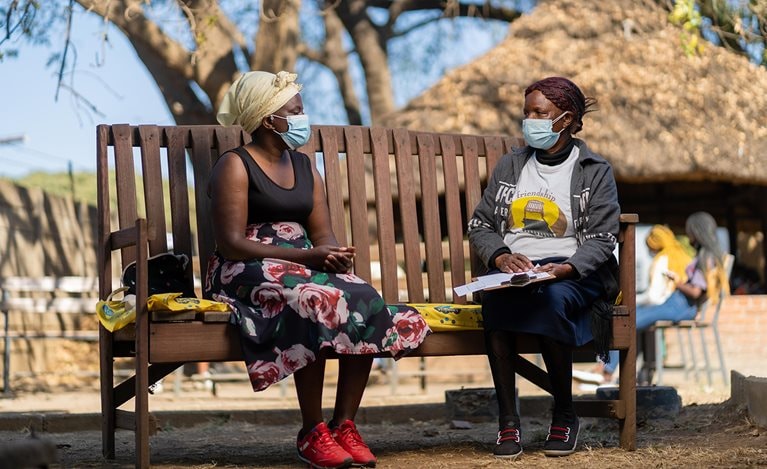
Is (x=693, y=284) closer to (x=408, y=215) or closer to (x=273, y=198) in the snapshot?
(x=408, y=215)

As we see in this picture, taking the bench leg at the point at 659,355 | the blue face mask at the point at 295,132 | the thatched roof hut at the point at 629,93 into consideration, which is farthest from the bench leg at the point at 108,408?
the thatched roof hut at the point at 629,93

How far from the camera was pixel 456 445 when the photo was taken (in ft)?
17.1

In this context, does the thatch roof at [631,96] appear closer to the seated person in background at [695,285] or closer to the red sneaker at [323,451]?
the seated person in background at [695,285]

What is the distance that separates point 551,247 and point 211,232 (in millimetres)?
1433

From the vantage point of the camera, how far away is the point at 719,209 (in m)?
18.4

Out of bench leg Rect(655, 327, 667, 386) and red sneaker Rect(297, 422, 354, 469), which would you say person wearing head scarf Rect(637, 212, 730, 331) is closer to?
bench leg Rect(655, 327, 667, 386)

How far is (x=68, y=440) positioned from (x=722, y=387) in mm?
6782

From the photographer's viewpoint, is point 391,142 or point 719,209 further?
point 719,209

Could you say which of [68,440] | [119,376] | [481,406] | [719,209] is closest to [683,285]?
[481,406]

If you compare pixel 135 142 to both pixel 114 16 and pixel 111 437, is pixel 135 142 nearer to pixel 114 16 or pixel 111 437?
Result: pixel 111 437

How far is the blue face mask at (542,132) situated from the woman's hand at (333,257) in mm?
1003

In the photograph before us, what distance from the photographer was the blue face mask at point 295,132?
473 centimetres

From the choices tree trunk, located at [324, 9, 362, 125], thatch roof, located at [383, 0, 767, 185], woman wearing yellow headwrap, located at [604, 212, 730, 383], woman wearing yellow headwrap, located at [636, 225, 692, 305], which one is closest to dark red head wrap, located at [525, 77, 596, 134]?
woman wearing yellow headwrap, located at [604, 212, 730, 383]

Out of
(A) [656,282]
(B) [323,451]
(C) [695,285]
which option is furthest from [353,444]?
(A) [656,282]
